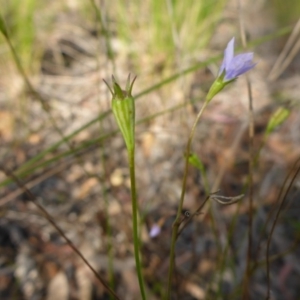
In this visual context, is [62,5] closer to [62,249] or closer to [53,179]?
[53,179]

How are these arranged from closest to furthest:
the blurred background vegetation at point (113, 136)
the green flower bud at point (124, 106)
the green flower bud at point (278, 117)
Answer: the green flower bud at point (124, 106)
the green flower bud at point (278, 117)
the blurred background vegetation at point (113, 136)

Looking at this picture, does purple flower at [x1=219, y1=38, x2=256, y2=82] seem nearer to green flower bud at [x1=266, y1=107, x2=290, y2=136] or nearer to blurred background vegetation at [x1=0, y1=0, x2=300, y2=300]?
green flower bud at [x1=266, y1=107, x2=290, y2=136]

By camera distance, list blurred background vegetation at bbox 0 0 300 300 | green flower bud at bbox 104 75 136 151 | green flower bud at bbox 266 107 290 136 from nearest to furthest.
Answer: green flower bud at bbox 104 75 136 151, green flower bud at bbox 266 107 290 136, blurred background vegetation at bbox 0 0 300 300

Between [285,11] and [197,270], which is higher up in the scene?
[285,11]

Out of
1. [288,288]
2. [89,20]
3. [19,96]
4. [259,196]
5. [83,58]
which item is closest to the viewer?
[288,288]

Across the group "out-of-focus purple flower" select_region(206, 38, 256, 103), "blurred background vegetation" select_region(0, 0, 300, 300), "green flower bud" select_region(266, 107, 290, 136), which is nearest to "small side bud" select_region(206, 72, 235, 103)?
"out-of-focus purple flower" select_region(206, 38, 256, 103)

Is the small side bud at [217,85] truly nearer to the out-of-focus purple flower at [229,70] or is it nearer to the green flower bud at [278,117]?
the out-of-focus purple flower at [229,70]

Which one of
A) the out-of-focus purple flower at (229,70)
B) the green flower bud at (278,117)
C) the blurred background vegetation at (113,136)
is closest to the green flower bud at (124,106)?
the out-of-focus purple flower at (229,70)

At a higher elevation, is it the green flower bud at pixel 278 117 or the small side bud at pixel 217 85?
the small side bud at pixel 217 85

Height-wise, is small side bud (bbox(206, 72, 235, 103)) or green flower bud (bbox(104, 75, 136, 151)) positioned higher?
green flower bud (bbox(104, 75, 136, 151))

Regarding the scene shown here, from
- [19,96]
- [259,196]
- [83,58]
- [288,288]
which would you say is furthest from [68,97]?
[288,288]

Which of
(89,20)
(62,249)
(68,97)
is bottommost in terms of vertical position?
(62,249)
